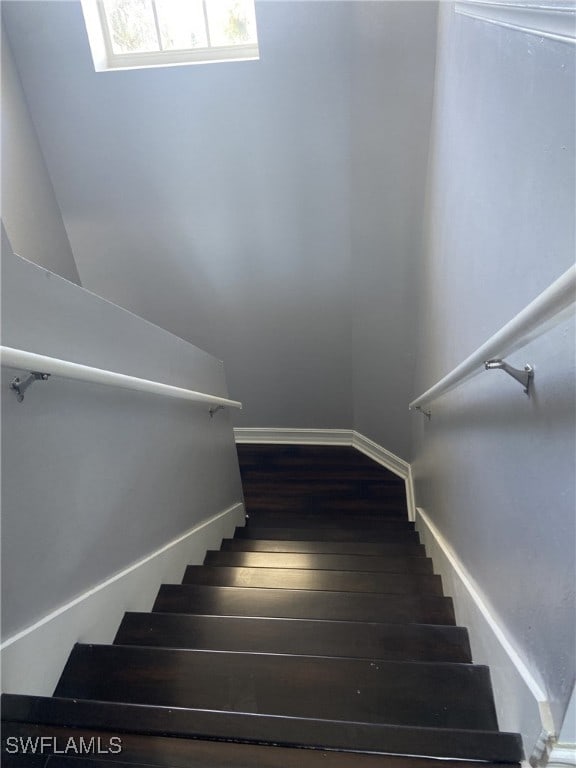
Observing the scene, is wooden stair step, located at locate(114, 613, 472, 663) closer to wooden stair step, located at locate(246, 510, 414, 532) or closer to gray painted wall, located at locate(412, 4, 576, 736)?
gray painted wall, located at locate(412, 4, 576, 736)

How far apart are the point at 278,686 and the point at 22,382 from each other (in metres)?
0.97

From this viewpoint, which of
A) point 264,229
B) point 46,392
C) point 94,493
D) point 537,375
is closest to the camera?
point 537,375

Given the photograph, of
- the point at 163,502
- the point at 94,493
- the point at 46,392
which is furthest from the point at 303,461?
the point at 46,392

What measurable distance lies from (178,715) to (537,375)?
41.4 inches

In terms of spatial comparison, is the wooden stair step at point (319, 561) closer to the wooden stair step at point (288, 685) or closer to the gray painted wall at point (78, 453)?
the gray painted wall at point (78, 453)

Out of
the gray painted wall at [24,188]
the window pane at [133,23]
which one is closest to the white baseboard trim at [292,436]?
the gray painted wall at [24,188]

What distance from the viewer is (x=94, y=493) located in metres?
1.33

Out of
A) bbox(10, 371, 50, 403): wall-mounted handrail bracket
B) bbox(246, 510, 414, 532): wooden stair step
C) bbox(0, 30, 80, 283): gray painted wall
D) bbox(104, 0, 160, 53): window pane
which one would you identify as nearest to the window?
bbox(104, 0, 160, 53): window pane

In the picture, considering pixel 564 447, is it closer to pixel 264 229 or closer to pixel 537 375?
pixel 537 375

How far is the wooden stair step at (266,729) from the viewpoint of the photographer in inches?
35.5

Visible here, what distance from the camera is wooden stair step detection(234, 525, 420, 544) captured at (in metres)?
2.84

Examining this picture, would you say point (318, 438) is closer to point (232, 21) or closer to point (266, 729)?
point (232, 21)

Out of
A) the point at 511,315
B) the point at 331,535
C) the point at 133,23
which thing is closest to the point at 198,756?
the point at 511,315

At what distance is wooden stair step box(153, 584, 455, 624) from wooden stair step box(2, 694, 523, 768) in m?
0.63
